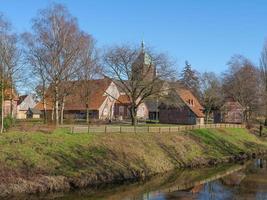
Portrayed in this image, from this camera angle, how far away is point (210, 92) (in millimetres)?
96375

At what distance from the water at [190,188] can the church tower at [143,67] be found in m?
19.6

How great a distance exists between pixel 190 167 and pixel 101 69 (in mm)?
22758

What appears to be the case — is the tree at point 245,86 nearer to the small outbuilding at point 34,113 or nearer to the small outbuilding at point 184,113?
the small outbuilding at point 184,113

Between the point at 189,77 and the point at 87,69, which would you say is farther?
the point at 189,77

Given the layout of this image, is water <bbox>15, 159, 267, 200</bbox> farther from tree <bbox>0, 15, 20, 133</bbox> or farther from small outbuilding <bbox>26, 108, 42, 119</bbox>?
small outbuilding <bbox>26, 108, 42, 119</bbox>

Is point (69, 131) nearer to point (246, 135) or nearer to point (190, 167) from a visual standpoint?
point (190, 167)

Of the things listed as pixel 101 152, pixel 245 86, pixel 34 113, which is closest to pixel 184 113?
pixel 245 86

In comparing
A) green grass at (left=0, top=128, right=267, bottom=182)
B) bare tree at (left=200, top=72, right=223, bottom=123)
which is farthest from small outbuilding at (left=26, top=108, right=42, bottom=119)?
green grass at (left=0, top=128, right=267, bottom=182)

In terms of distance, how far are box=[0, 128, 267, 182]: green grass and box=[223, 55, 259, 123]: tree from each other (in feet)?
107

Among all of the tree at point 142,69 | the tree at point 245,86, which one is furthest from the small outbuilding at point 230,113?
the tree at point 142,69

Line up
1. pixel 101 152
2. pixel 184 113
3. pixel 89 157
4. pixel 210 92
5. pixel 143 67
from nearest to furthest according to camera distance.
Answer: pixel 89 157 < pixel 101 152 < pixel 143 67 < pixel 184 113 < pixel 210 92

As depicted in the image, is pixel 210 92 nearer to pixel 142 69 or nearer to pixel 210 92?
pixel 210 92

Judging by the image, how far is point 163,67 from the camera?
60.0 meters

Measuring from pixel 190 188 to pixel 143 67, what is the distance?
27948 millimetres
